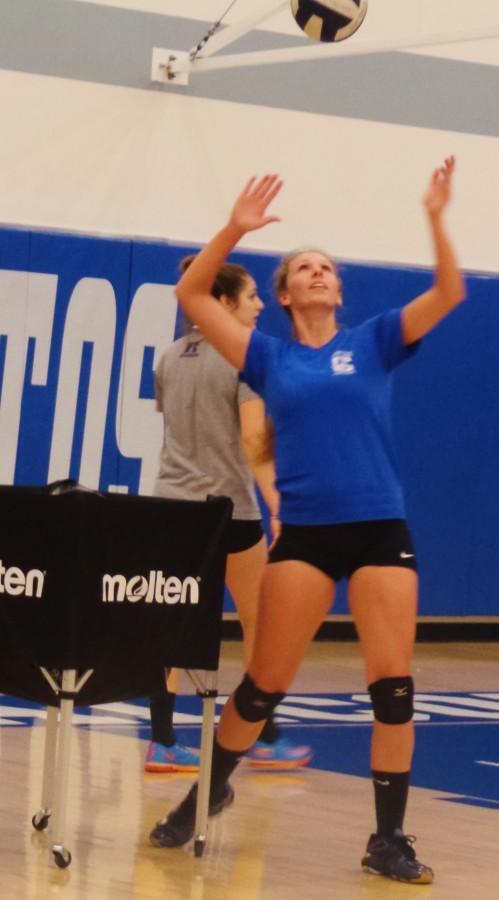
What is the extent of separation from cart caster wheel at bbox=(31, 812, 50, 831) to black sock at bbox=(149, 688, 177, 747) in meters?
1.14

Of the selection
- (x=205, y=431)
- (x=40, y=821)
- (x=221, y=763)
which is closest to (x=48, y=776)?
(x=40, y=821)

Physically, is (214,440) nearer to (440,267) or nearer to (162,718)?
(162,718)

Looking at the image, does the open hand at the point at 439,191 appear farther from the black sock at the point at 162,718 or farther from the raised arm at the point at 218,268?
the black sock at the point at 162,718

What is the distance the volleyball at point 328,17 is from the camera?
33.9 ft

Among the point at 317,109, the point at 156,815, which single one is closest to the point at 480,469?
the point at 317,109

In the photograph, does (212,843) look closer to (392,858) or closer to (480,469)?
(392,858)

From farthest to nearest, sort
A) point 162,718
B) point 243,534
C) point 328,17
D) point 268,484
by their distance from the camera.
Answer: point 328,17
point 162,718
point 243,534
point 268,484

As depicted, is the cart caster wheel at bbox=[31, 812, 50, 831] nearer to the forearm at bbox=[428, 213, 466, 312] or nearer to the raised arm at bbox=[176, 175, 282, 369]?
the raised arm at bbox=[176, 175, 282, 369]

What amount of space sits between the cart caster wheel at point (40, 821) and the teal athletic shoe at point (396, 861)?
42.4 inches

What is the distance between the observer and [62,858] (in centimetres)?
525

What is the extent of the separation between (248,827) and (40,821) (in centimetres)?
75

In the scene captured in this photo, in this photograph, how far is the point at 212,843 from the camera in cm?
577

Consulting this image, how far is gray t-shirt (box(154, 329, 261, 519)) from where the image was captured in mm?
6770

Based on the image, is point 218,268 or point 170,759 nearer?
point 218,268
